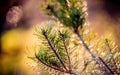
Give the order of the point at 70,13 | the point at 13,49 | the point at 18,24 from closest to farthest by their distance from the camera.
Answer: the point at 70,13
the point at 13,49
the point at 18,24

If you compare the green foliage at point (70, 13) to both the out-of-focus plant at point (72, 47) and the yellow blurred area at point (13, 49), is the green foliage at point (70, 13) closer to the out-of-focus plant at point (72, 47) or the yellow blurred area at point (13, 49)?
the out-of-focus plant at point (72, 47)

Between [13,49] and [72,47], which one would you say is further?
[13,49]

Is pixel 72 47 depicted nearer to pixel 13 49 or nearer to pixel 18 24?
pixel 13 49

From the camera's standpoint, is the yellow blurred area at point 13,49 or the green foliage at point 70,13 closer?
the green foliage at point 70,13

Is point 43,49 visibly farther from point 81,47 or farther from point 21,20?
point 21,20

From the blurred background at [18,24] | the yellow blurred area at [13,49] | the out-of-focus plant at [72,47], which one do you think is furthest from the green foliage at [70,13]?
the yellow blurred area at [13,49]

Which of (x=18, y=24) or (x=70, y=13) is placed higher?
(x=18, y=24)

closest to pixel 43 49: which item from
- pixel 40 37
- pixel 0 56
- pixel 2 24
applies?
pixel 40 37

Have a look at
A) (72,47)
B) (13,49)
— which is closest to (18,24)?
(13,49)

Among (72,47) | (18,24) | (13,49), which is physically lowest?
(72,47)
